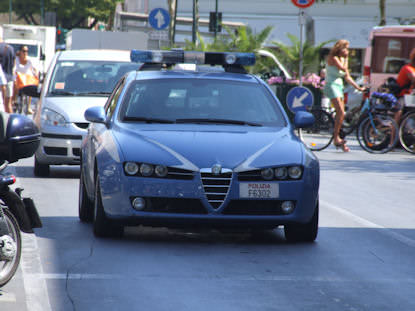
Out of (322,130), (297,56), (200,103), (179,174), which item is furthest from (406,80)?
(297,56)

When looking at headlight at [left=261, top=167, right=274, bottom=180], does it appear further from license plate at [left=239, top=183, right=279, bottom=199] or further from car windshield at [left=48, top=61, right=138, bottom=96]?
car windshield at [left=48, top=61, right=138, bottom=96]

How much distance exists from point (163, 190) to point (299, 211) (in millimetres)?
1098

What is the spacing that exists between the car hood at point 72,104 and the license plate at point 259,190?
5.85 meters

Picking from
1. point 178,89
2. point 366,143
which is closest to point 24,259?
point 178,89

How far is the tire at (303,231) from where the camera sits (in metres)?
8.45

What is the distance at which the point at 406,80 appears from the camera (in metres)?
20.0

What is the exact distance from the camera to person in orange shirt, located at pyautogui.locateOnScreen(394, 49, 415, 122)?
774 inches

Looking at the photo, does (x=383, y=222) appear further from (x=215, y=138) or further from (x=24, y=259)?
(x=24, y=259)

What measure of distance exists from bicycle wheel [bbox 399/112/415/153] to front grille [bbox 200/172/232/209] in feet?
36.7

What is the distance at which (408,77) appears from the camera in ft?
65.0

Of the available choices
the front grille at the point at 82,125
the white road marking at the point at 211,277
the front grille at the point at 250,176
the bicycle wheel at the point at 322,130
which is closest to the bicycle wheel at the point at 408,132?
the bicycle wheel at the point at 322,130

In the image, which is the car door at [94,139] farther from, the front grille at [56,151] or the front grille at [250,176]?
the front grille at [56,151]

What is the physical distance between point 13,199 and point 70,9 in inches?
2876

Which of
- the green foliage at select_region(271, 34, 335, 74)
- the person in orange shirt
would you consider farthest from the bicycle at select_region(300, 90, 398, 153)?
the green foliage at select_region(271, 34, 335, 74)
